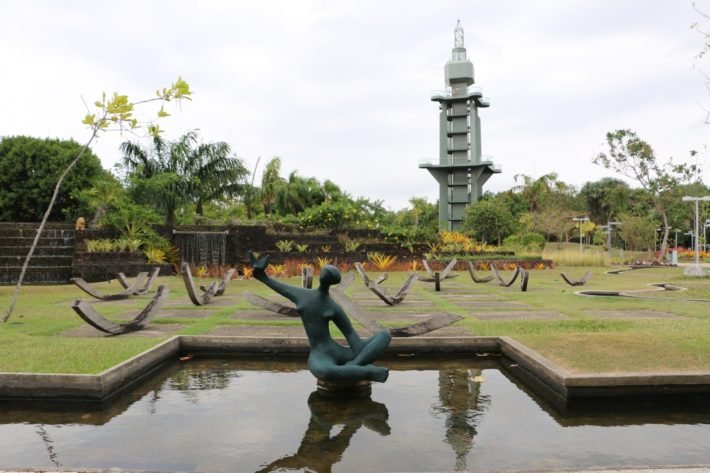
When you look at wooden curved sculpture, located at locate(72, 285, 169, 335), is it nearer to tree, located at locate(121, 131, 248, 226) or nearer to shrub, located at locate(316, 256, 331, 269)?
shrub, located at locate(316, 256, 331, 269)

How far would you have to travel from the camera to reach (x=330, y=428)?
4465mm

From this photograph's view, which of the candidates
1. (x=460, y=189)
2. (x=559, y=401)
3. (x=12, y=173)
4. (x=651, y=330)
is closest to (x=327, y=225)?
(x=12, y=173)

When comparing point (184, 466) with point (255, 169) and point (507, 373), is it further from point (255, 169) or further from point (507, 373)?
point (255, 169)

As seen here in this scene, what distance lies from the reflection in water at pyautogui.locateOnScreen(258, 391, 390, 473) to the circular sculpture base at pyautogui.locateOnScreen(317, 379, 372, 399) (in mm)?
55

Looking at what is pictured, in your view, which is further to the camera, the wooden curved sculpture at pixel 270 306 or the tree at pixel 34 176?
the tree at pixel 34 176

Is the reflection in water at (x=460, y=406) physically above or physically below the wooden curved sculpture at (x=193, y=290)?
below

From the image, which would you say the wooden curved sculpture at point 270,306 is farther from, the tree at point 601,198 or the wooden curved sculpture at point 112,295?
the tree at point 601,198

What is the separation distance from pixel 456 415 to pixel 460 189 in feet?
194

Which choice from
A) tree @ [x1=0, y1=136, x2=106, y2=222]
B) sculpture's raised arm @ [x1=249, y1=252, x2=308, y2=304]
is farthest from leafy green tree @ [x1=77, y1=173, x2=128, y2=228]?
sculpture's raised arm @ [x1=249, y1=252, x2=308, y2=304]

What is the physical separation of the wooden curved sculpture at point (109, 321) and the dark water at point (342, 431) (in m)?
1.36

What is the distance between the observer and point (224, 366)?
651 centimetres

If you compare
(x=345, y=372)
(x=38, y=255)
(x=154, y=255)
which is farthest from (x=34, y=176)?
(x=345, y=372)

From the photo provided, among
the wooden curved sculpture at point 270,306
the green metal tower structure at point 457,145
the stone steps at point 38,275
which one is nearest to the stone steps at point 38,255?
the stone steps at point 38,275

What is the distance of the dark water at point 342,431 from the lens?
3818 millimetres
